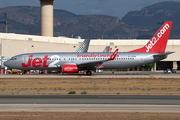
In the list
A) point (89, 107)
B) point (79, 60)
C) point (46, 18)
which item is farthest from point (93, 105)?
point (46, 18)

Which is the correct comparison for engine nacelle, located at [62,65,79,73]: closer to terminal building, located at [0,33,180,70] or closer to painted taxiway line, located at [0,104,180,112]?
painted taxiway line, located at [0,104,180,112]

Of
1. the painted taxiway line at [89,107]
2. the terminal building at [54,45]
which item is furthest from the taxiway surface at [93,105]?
the terminal building at [54,45]

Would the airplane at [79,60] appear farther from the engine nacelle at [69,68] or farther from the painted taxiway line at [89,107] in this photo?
the painted taxiway line at [89,107]

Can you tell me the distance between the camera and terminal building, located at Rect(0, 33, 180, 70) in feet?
269

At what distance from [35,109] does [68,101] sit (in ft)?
12.7

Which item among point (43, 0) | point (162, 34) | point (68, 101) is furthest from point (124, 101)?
point (43, 0)

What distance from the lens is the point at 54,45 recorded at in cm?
8706

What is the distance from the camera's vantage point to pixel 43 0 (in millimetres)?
112062

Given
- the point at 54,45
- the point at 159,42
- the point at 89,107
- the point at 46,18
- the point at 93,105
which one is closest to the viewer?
the point at 89,107

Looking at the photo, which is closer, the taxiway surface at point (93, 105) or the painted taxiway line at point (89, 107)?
the painted taxiway line at point (89, 107)

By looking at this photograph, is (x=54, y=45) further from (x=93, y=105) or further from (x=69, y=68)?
(x=93, y=105)

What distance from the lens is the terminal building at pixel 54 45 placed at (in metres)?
81.9

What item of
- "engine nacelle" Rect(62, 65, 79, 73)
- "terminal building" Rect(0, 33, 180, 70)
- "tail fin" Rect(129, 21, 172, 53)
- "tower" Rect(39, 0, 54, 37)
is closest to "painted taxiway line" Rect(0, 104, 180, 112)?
"engine nacelle" Rect(62, 65, 79, 73)
